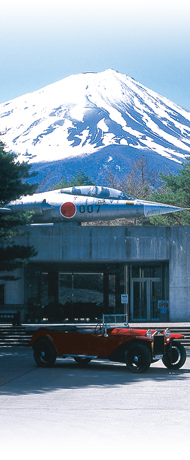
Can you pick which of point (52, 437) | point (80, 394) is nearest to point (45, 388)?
point (80, 394)

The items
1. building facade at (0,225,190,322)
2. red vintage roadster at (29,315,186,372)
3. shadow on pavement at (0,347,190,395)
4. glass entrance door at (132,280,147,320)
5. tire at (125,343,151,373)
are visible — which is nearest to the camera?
shadow on pavement at (0,347,190,395)

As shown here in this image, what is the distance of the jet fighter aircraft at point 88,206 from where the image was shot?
114 ft

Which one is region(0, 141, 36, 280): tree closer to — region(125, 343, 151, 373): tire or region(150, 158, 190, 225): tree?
region(125, 343, 151, 373): tire

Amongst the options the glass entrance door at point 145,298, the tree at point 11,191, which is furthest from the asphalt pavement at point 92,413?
the glass entrance door at point 145,298

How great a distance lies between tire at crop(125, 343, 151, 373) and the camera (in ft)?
44.4

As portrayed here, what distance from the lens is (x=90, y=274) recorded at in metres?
36.4

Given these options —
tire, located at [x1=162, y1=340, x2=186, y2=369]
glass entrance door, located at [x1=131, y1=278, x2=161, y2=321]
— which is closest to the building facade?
glass entrance door, located at [x1=131, y1=278, x2=161, y2=321]

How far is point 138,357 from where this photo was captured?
45.1ft

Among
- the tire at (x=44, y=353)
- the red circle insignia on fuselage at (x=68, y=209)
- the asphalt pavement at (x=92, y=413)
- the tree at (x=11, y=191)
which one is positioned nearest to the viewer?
the asphalt pavement at (x=92, y=413)

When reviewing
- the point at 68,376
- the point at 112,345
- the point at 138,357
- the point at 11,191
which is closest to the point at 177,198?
the point at 11,191

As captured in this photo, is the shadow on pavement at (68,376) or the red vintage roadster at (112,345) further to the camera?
the red vintage roadster at (112,345)

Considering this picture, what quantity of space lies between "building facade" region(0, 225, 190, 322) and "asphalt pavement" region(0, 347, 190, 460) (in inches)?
610

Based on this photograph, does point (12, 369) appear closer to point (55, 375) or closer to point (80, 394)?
point (55, 375)

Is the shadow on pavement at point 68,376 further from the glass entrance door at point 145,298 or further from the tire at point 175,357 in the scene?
the glass entrance door at point 145,298
